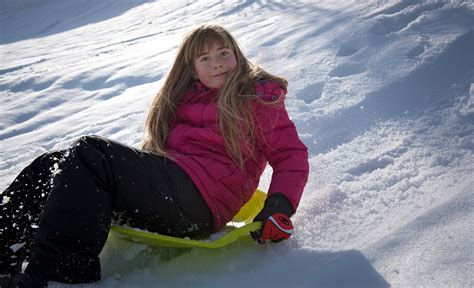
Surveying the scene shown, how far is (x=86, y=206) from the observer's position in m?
1.39

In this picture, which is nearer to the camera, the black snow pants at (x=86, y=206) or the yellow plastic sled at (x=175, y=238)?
the black snow pants at (x=86, y=206)

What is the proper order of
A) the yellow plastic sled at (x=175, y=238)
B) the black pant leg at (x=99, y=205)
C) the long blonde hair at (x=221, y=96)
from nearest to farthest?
the black pant leg at (x=99, y=205) < the yellow plastic sled at (x=175, y=238) < the long blonde hair at (x=221, y=96)

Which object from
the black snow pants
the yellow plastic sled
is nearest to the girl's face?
the black snow pants

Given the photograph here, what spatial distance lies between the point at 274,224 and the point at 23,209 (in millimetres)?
829

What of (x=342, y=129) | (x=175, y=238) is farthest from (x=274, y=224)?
(x=342, y=129)

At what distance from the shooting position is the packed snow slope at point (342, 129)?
4.70 ft

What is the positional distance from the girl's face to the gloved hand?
1.93ft

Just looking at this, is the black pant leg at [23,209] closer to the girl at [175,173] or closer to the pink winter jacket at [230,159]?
the girl at [175,173]

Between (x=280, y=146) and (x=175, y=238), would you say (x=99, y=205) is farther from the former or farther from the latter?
(x=280, y=146)

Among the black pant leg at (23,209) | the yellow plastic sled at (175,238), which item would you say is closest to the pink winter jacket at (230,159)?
the yellow plastic sled at (175,238)

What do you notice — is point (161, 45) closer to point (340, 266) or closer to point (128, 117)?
point (128, 117)

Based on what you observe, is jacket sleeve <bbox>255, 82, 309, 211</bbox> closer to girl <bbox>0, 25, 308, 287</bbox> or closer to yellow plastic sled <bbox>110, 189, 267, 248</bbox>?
girl <bbox>0, 25, 308, 287</bbox>

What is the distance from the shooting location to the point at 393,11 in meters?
3.38

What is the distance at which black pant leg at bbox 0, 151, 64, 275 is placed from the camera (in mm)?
1504
